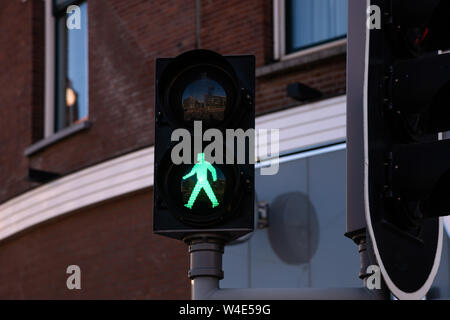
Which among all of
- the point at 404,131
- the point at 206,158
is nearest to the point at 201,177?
the point at 206,158

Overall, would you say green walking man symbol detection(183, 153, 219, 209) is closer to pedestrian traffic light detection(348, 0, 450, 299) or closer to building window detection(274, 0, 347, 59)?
pedestrian traffic light detection(348, 0, 450, 299)

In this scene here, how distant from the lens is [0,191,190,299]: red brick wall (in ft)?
42.9

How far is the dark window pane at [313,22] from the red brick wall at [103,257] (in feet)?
9.09

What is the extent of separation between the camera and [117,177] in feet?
45.1

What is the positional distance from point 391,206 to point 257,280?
8.61m

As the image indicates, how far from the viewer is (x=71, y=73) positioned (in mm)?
15258

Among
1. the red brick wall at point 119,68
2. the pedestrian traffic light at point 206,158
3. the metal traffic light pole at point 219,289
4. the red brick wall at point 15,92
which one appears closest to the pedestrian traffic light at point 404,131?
the metal traffic light pole at point 219,289

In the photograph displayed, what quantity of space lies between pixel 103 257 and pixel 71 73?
2.89m

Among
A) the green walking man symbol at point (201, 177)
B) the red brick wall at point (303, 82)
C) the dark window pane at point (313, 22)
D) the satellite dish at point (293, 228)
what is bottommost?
the green walking man symbol at point (201, 177)

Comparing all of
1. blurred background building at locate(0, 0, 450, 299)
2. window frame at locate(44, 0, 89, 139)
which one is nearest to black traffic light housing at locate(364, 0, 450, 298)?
blurred background building at locate(0, 0, 450, 299)

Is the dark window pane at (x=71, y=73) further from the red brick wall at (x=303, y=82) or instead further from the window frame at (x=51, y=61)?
the red brick wall at (x=303, y=82)

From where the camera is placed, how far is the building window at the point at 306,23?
11.8 meters
